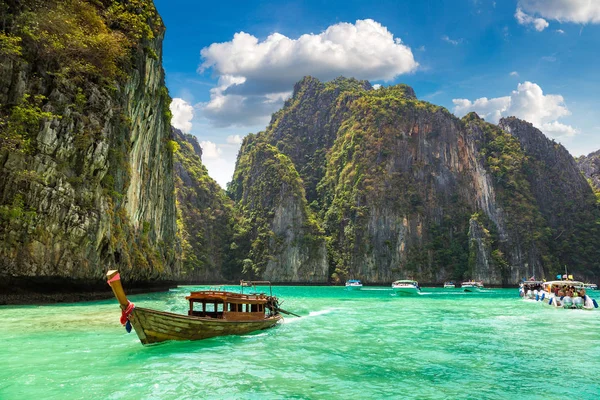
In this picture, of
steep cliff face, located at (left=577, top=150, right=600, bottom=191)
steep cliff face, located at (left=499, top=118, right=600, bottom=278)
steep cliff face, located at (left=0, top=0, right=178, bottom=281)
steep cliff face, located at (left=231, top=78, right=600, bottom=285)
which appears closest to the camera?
steep cliff face, located at (left=0, top=0, right=178, bottom=281)

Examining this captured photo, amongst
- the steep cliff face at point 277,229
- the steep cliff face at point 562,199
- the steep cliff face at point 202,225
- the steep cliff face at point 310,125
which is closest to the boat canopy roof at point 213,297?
the steep cliff face at point 202,225

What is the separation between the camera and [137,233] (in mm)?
45469

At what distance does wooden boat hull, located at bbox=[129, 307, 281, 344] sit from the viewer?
14.6m

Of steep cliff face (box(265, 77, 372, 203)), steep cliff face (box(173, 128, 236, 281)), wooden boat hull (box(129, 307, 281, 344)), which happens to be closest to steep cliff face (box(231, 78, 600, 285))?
steep cliff face (box(265, 77, 372, 203))

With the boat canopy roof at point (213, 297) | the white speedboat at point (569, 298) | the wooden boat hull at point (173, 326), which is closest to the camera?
the wooden boat hull at point (173, 326)

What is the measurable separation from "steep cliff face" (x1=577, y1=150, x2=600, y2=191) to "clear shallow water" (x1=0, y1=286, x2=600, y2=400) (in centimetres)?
16000

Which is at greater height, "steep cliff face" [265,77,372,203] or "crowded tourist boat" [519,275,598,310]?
"steep cliff face" [265,77,372,203]

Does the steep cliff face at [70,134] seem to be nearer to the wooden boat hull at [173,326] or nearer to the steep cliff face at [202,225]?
the wooden boat hull at [173,326]

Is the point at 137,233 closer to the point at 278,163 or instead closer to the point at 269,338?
the point at 269,338

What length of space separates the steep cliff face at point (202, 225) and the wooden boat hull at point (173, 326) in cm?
10041

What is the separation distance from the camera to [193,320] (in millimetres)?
16188

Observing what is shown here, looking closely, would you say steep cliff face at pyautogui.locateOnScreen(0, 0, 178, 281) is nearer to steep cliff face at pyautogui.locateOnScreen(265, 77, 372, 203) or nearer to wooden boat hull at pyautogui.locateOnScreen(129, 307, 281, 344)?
wooden boat hull at pyautogui.locateOnScreen(129, 307, 281, 344)

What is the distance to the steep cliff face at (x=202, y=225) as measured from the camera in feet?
407

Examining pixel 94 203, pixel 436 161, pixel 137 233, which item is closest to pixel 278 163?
pixel 436 161
